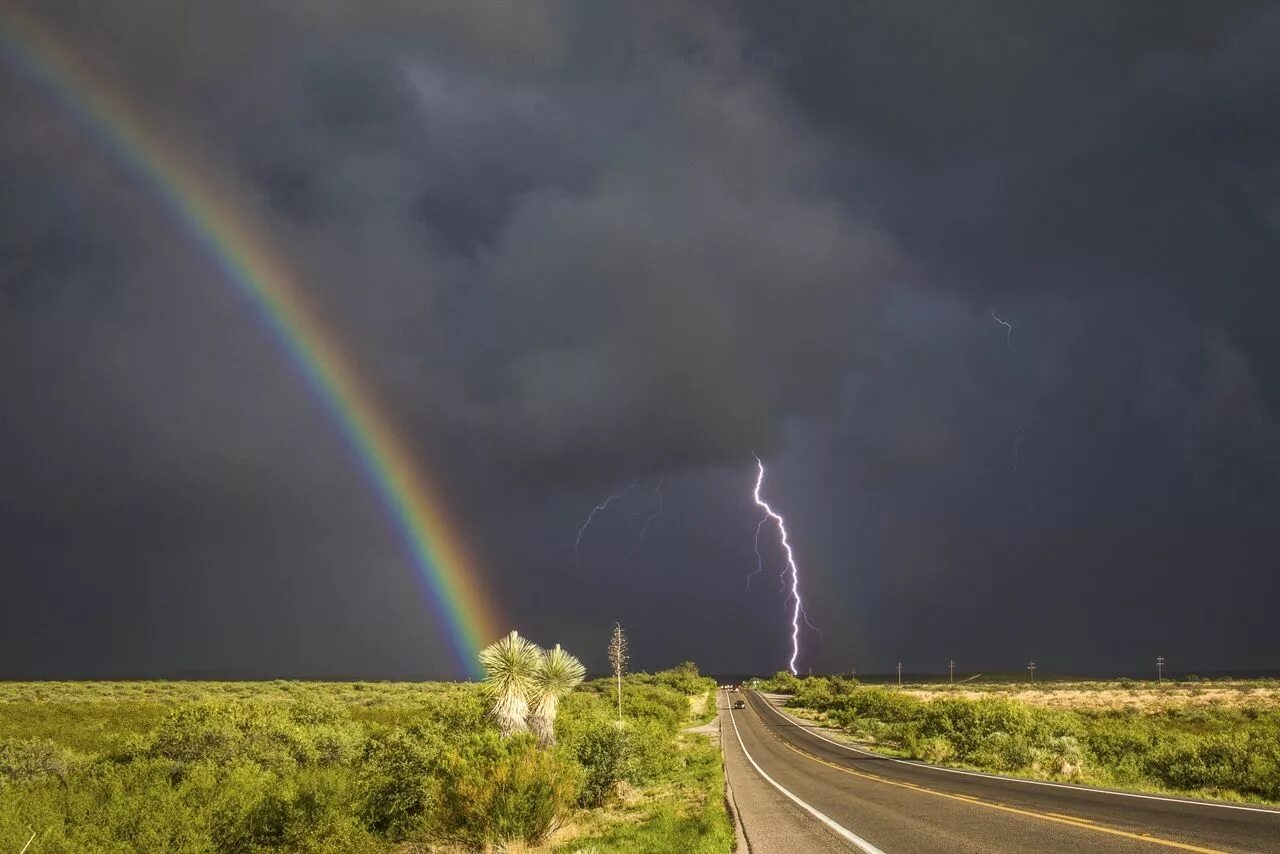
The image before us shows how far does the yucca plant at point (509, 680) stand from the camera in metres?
24.8

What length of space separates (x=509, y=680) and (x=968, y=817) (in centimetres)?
1436

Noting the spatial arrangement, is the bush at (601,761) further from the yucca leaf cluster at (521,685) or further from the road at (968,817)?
the road at (968,817)

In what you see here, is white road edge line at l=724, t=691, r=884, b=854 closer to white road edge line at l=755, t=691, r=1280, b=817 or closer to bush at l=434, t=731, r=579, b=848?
bush at l=434, t=731, r=579, b=848

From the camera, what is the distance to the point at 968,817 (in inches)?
626

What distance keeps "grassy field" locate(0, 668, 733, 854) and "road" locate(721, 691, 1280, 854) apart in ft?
5.28

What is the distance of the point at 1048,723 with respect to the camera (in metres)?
38.1

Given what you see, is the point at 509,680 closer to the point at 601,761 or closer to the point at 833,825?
the point at 601,761

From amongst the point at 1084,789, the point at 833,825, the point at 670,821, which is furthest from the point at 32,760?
the point at 1084,789

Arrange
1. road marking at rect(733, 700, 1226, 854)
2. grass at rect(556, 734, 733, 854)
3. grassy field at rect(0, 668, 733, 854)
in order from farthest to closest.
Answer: grass at rect(556, 734, 733, 854) → grassy field at rect(0, 668, 733, 854) → road marking at rect(733, 700, 1226, 854)

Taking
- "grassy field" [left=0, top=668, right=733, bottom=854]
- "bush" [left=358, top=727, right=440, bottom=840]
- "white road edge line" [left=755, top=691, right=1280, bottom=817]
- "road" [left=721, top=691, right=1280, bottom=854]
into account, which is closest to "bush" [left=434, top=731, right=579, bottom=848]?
"grassy field" [left=0, top=668, right=733, bottom=854]

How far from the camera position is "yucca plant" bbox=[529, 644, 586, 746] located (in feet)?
82.7

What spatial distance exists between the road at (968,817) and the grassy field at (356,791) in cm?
161

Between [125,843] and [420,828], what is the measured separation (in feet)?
20.9

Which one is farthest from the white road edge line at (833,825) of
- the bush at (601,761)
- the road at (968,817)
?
the bush at (601,761)
